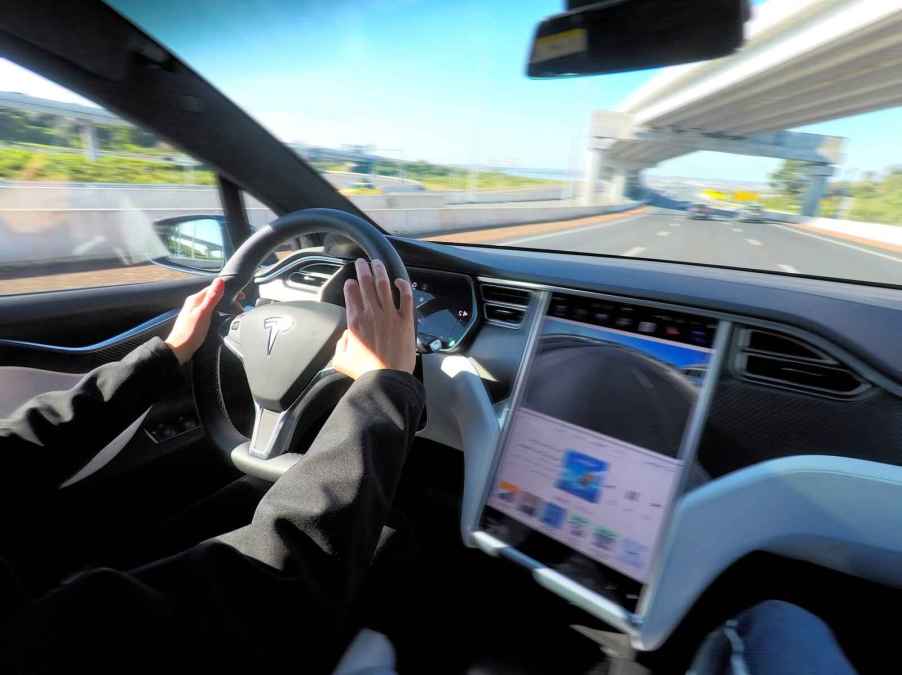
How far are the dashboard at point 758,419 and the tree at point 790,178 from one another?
327mm

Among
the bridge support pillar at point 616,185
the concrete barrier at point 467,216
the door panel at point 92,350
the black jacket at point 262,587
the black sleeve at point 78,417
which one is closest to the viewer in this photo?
the black jacket at point 262,587

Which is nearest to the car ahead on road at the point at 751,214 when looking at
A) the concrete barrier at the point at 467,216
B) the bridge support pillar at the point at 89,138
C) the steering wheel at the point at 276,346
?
the concrete barrier at the point at 467,216

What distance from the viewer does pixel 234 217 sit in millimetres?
2566

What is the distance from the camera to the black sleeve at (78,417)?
129cm

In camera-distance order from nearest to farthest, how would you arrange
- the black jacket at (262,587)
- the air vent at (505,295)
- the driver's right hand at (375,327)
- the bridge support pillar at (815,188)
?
the black jacket at (262,587) < the driver's right hand at (375,327) < the bridge support pillar at (815,188) < the air vent at (505,295)

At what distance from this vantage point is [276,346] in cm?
157

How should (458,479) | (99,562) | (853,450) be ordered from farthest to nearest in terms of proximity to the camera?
1. (458,479)
2. (99,562)
3. (853,450)

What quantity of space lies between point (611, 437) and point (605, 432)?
3cm

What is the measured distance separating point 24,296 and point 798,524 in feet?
9.58

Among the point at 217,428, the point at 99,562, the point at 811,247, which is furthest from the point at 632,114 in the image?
the point at 99,562

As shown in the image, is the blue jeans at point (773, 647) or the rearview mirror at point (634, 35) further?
the rearview mirror at point (634, 35)

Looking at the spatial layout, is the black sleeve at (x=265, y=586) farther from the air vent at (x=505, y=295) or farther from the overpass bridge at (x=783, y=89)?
the overpass bridge at (x=783, y=89)

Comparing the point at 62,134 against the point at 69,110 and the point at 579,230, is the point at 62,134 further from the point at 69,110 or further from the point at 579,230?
the point at 579,230

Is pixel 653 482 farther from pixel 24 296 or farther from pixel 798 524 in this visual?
pixel 24 296
